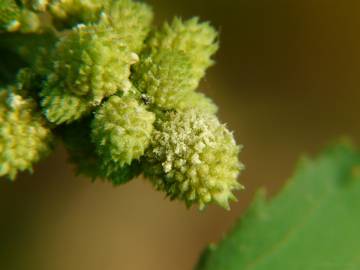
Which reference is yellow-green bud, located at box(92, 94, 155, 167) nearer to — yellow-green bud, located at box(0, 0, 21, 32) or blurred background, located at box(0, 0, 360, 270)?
yellow-green bud, located at box(0, 0, 21, 32)

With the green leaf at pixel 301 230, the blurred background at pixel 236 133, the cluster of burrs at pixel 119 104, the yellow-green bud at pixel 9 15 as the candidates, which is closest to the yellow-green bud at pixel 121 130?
the cluster of burrs at pixel 119 104

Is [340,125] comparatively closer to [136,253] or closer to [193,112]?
[136,253]

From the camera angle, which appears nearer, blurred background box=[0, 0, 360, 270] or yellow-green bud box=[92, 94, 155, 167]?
yellow-green bud box=[92, 94, 155, 167]

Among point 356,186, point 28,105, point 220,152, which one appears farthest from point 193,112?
point 356,186

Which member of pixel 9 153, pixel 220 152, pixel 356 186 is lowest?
pixel 9 153

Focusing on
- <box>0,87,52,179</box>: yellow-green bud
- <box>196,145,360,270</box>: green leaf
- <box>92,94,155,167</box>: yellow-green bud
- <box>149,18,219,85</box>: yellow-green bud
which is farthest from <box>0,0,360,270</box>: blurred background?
<box>92,94,155,167</box>: yellow-green bud

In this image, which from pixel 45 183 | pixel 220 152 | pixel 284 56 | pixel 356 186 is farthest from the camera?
pixel 284 56

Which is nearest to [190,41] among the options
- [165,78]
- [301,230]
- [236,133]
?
[165,78]

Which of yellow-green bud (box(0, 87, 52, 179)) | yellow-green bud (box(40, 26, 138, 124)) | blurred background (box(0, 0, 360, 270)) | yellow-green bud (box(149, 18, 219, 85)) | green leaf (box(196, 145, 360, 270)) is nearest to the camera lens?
Result: yellow-green bud (box(40, 26, 138, 124))
